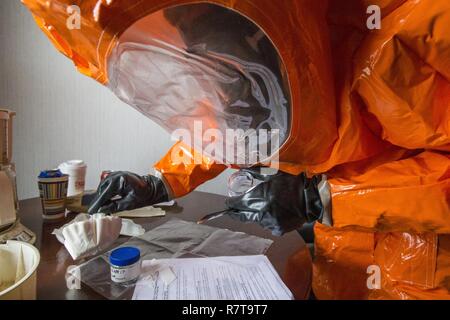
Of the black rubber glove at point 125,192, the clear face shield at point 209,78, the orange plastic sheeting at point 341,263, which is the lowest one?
the orange plastic sheeting at point 341,263

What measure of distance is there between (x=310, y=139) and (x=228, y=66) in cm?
18

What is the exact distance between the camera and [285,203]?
58 centimetres

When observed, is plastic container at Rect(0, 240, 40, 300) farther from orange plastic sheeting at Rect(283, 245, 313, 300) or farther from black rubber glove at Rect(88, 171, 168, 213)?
orange plastic sheeting at Rect(283, 245, 313, 300)

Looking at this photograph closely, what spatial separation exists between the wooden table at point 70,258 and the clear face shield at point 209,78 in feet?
0.75

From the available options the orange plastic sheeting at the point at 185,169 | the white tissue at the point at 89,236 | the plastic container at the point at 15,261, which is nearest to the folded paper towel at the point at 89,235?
the white tissue at the point at 89,236

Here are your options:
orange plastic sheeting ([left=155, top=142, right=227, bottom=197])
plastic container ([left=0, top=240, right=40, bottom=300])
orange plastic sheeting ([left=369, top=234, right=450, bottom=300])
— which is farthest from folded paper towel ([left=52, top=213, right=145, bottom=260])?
orange plastic sheeting ([left=369, top=234, right=450, bottom=300])

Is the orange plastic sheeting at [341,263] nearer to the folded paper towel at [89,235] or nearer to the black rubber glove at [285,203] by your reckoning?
the black rubber glove at [285,203]

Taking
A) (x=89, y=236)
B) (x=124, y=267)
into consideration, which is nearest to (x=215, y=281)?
(x=124, y=267)

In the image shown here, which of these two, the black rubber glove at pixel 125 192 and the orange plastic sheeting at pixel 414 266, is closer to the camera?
the orange plastic sheeting at pixel 414 266

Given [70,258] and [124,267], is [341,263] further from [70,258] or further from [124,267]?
[70,258]

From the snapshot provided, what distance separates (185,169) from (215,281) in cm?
39

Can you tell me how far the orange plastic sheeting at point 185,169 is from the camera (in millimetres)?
820

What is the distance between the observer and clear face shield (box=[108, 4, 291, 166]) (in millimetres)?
337
